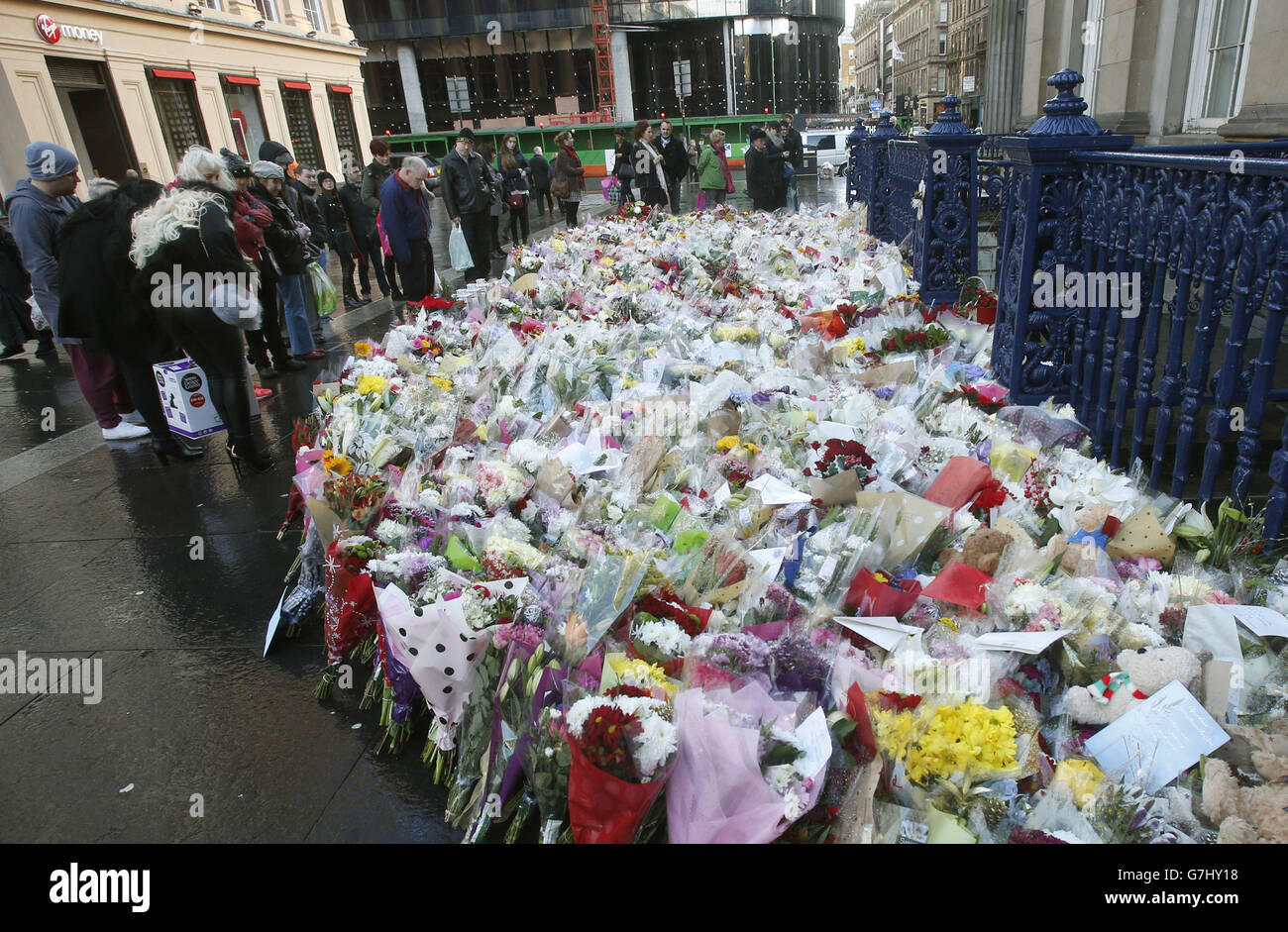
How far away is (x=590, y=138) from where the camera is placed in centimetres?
3022

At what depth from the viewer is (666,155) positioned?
508 inches

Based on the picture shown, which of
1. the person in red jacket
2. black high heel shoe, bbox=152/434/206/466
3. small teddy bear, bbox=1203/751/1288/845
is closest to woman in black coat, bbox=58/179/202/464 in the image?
black high heel shoe, bbox=152/434/206/466

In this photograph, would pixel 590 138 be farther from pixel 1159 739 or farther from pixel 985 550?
pixel 1159 739

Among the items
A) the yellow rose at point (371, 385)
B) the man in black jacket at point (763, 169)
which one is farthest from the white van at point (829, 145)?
the yellow rose at point (371, 385)

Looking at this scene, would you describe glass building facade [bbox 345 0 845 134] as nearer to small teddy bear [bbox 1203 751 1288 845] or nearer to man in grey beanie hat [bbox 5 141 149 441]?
man in grey beanie hat [bbox 5 141 149 441]

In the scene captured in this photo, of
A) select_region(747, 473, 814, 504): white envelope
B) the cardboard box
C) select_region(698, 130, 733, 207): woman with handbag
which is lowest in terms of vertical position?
select_region(747, 473, 814, 504): white envelope

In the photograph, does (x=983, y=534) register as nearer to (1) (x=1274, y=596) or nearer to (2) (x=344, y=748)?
(1) (x=1274, y=596)

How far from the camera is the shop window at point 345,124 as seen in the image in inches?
1042

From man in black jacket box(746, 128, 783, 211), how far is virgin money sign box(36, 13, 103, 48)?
43.4 feet

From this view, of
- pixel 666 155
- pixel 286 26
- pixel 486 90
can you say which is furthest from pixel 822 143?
pixel 486 90

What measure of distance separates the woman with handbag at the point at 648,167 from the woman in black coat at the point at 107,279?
29.9 ft

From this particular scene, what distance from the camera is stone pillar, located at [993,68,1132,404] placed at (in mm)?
3584

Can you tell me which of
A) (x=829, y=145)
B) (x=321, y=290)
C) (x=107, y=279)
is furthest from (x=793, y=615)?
(x=829, y=145)

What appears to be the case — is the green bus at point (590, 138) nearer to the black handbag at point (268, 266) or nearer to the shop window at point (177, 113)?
the shop window at point (177, 113)
